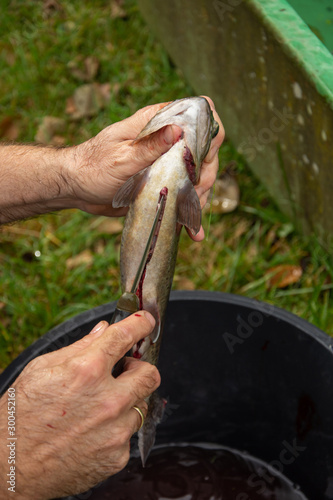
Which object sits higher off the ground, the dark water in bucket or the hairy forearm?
the hairy forearm

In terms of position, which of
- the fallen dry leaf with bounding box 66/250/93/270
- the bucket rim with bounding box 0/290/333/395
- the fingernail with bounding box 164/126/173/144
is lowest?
the fallen dry leaf with bounding box 66/250/93/270

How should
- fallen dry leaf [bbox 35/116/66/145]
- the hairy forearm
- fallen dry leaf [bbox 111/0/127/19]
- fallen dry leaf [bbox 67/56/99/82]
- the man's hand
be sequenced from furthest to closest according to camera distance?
fallen dry leaf [bbox 111/0/127/19] → fallen dry leaf [bbox 67/56/99/82] → fallen dry leaf [bbox 35/116/66/145] → the hairy forearm → the man's hand

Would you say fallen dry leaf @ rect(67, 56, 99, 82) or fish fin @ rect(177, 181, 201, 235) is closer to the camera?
fish fin @ rect(177, 181, 201, 235)

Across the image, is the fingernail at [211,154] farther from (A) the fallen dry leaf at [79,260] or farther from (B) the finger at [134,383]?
(A) the fallen dry leaf at [79,260]

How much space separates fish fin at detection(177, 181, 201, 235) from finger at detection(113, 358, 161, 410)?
1.46ft

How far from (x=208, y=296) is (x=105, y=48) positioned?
254 centimetres

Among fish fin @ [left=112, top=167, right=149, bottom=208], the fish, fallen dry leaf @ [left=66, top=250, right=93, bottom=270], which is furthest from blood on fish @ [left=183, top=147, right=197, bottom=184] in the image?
fallen dry leaf @ [left=66, top=250, right=93, bottom=270]

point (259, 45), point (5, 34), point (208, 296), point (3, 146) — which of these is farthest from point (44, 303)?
point (5, 34)

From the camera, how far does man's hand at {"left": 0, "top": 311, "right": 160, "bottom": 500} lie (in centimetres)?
142

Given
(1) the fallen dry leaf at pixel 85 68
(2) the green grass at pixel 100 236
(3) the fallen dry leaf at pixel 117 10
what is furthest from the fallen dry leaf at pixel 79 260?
(3) the fallen dry leaf at pixel 117 10

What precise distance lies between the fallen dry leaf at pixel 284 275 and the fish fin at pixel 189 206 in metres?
1.17

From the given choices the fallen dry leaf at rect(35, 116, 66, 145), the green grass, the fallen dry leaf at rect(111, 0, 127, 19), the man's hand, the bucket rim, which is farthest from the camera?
the fallen dry leaf at rect(111, 0, 127, 19)

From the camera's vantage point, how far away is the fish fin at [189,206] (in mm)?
1670

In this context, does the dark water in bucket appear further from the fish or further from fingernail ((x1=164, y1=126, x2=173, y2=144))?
fingernail ((x1=164, y1=126, x2=173, y2=144))
